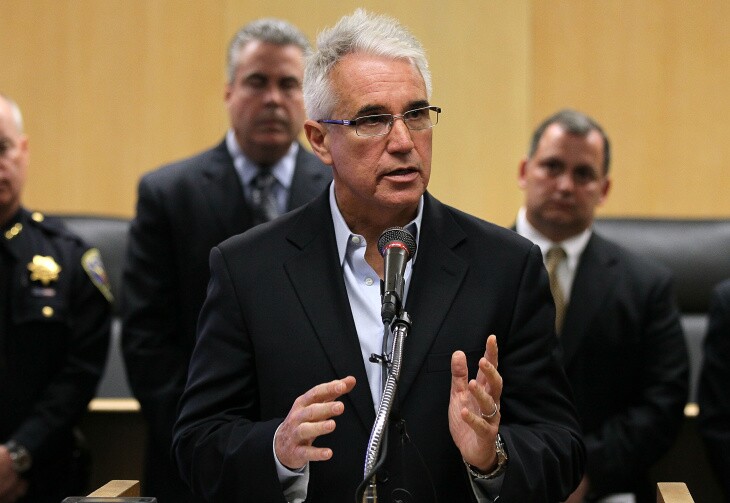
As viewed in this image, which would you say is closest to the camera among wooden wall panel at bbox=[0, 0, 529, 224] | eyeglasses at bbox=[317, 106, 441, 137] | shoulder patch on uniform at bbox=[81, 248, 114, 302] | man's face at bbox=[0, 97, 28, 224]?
eyeglasses at bbox=[317, 106, 441, 137]

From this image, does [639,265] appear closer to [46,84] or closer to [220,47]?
[220,47]

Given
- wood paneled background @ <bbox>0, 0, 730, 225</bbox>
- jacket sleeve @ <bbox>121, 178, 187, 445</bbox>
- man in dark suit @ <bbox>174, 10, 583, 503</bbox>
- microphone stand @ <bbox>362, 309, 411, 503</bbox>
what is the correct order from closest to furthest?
microphone stand @ <bbox>362, 309, 411, 503</bbox>
man in dark suit @ <bbox>174, 10, 583, 503</bbox>
jacket sleeve @ <bbox>121, 178, 187, 445</bbox>
wood paneled background @ <bbox>0, 0, 730, 225</bbox>

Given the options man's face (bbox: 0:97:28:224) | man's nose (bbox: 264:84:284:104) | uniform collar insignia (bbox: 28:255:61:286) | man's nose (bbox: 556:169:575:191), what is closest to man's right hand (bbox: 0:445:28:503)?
uniform collar insignia (bbox: 28:255:61:286)

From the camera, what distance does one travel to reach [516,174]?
187 inches

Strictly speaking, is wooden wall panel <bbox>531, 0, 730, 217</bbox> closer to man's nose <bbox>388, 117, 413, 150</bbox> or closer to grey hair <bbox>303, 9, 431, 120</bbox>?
grey hair <bbox>303, 9, 431, 120</bbox>

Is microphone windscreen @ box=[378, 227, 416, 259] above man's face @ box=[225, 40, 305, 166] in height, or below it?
below

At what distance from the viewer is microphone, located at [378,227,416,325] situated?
1.71 metres

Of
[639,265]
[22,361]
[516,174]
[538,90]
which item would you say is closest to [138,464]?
[22,361]

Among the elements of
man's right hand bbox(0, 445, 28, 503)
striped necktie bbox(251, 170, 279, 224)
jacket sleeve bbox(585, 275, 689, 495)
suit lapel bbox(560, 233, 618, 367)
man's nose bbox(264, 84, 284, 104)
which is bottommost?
man's right hand bbox(0, 445, 28, 503)

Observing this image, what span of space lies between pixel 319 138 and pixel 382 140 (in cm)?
22

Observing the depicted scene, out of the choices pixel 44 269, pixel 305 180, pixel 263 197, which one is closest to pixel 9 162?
pixel 44 269

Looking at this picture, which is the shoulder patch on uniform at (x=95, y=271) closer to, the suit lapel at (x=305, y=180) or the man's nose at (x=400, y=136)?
the suit lapel at (x=305, y=180)

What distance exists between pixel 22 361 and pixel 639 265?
194 cm

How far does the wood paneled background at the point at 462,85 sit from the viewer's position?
478cm
